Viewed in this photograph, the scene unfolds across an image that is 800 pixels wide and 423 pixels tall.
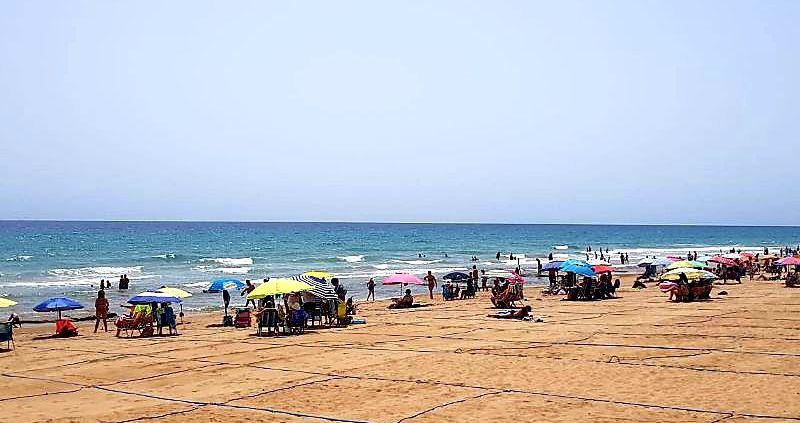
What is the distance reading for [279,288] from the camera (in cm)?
2086

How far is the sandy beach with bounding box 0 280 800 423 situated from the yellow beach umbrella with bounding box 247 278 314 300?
1140mm

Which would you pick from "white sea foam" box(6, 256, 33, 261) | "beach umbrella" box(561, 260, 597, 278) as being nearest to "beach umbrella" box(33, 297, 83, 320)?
"beach umbrella" box(561, 260, 597, 278)

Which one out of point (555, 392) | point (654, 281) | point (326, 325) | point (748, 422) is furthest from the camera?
point (654, 281)

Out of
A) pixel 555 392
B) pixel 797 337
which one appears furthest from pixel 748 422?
pixel 797 337

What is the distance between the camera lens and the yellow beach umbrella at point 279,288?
20.7 m

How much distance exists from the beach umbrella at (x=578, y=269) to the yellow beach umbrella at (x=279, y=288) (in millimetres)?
11954

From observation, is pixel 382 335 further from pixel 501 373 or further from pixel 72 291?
pixel 72 291

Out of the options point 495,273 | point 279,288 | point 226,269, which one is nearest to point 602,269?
point 279,288

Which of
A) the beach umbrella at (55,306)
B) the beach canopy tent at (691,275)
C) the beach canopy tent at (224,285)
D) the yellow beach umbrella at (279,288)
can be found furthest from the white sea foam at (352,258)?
the yellow beach umbrella at (279,288)

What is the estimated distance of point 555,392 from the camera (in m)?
12.2

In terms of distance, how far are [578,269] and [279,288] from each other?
43.6 ft

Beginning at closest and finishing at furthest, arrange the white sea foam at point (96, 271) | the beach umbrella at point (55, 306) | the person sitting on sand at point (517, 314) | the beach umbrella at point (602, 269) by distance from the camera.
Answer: the beach umbrella at point (55, 306) < the person sitting on sand at point (517, 314) < the beach umbrella at point (602, 269) < the white sea foam at point (96, 271)

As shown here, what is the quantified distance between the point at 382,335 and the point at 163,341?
550 centimetres

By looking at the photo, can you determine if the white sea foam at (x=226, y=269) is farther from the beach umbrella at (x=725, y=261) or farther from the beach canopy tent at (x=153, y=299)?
the beach canopy tent at (x=153, y=299)
